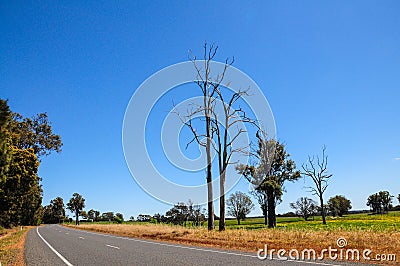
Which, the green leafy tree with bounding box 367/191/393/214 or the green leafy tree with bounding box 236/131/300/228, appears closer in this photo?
the green leafy tree with bounding box 236/131/300/228

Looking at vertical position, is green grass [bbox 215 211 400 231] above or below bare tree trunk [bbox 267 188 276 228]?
below

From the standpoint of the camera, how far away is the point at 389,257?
1037 cm

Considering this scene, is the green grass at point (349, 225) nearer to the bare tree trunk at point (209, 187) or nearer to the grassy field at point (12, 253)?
the bare tree trunk at point (209, 187)

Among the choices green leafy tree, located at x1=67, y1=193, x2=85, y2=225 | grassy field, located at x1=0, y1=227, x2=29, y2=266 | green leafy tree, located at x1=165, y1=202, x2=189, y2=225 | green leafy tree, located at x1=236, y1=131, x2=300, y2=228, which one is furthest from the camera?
green leafy tree, located at x1=67, y1=193, x2=85, y2=225

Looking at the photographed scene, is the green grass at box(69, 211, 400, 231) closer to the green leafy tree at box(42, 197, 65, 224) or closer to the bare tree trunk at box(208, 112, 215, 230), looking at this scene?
the bare tree trunk at box(208, 112, 215, 230)

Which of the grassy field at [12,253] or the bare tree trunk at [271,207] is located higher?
the bare tree trunk at [271,207]

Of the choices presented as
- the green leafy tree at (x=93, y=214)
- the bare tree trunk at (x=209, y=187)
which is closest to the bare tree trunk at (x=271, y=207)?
the bare tree trunk at (x=209, y=187)

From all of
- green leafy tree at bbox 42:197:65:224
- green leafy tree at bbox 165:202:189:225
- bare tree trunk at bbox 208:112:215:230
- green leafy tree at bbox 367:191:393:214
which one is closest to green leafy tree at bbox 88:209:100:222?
green leafy tree at bbox 42:197:65:224

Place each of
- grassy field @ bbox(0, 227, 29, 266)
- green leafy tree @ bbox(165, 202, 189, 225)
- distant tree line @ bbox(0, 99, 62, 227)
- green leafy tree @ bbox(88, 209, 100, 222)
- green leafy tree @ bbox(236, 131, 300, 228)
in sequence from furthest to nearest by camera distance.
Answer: green leafy tree @ bbox(88, 209, 100, 222), green leafy tree @ bbox(165, 202, 189, 225), green leafy tree @ bbox(236, 131, 300, 228), distant tree line @ bbox(0, 99, 62, 227), grassy field @ bbox(0, 227, 29, 266)

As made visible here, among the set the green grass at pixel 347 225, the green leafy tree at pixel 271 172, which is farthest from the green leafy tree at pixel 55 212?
the green leafy tree at pixel 271 172

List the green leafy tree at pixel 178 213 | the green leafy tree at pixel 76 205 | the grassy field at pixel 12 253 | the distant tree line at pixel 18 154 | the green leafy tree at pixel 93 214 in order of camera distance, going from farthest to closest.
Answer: the green leafy tree at pixel 93 214
the green leafy tree at pixel 76 205
the green leafy tree at pixel 178 213
the distant tree line at pixel 18 154
the grassy field at pixel 12 253

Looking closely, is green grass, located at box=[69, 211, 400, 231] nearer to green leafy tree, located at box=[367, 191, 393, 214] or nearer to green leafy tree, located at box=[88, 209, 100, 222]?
green leafy tree, located at box=[367, 191, 393, 214]

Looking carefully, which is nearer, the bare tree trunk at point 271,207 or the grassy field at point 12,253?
the grassy field at point 12,253

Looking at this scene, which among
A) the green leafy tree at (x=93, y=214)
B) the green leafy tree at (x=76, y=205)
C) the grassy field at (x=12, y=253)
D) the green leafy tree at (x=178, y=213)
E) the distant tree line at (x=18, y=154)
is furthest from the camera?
the green leafy tree at (x=93, y=214)
